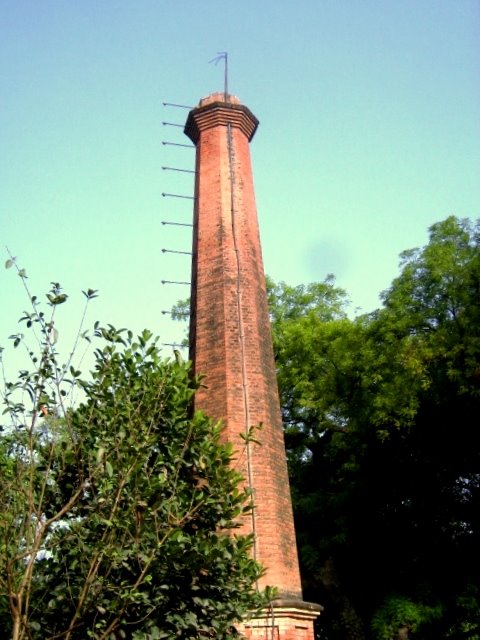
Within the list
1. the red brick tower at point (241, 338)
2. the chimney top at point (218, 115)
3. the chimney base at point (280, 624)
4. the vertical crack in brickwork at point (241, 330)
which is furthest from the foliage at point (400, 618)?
the chimney top at point (218, 115)

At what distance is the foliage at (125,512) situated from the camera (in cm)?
543

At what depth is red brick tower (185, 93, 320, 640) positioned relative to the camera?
862 cm

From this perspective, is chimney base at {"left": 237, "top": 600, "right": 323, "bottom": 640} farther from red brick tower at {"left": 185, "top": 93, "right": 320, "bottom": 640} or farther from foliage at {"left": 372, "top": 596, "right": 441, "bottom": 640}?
foliage at {"left": 372, "top": 596, "right": 441, "bottom": 640}

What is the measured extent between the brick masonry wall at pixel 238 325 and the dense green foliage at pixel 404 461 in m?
4.45

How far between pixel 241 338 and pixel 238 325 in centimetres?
28

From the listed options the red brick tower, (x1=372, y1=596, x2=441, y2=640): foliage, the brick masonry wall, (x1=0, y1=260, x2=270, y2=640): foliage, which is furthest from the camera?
(x1=372, y1=596, x2=441, y2=640): foliage

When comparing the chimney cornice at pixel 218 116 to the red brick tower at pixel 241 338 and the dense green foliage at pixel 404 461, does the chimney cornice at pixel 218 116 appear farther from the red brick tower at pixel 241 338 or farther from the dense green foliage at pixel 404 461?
the dense green foliage at pixel 404 461

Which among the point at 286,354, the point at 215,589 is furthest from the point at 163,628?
the point at 286,354

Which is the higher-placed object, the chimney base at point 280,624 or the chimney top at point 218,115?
the chimney top at point 218,115

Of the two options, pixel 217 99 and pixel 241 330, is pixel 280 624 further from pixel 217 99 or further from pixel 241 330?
pixel 217 99

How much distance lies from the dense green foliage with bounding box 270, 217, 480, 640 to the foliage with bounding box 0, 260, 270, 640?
7.49m

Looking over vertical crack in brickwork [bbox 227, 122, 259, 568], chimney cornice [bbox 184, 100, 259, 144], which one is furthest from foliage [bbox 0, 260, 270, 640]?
chimney cornice [bbox 184, 100, 259, 144]

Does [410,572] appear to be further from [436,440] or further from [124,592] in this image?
[124,592]

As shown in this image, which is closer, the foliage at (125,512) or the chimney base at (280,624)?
the foliage at (125,512)
